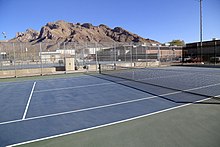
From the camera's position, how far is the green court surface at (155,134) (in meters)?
3.47

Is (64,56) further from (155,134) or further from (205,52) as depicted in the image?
(205,52)

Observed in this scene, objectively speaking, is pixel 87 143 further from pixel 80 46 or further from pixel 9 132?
pixel 80 46

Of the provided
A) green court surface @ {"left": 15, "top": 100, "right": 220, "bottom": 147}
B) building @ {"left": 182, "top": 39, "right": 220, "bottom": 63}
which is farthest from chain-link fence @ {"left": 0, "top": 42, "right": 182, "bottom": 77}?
green court surface @ {"left": 15, "top": 100, "right": 220, "bottom": 147}

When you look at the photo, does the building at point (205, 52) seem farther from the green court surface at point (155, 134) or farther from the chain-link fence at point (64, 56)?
the green court surface at point (155, 134)

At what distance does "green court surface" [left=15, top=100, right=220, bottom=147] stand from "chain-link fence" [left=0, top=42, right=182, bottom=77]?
15784mm

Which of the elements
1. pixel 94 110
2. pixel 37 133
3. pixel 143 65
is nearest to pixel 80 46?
pixel 143 65

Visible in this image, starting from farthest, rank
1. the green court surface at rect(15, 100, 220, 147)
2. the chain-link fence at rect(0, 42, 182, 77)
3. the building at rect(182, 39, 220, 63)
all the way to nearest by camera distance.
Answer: the building at rect(182, 39, 220, 63) → the chain-link fence at rect(0, 42, 182, 77) → the green court surface at rect(15, 100, 220, 147)

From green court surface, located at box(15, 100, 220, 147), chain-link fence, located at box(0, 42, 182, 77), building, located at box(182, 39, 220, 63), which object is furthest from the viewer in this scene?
building, located at box(182, 39, 220, 63)

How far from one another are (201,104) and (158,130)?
108 inches

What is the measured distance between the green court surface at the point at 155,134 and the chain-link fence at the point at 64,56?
15.8m

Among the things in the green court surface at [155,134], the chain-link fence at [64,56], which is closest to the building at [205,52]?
the chain-link fence at [64,56]

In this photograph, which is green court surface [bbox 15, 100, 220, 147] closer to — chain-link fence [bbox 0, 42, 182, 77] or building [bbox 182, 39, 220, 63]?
chain-link fence [bbox 0, 42, 182, 77]

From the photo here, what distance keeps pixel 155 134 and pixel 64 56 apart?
1852 cm

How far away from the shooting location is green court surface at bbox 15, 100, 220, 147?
3475 mm
